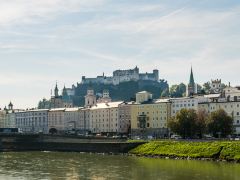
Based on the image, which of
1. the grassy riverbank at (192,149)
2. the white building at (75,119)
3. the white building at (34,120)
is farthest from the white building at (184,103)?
the white building at (34,120)

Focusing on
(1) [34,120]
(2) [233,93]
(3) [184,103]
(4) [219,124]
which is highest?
(2) [233,93]

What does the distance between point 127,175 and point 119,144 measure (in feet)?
135

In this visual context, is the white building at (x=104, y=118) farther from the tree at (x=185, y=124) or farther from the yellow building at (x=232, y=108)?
the tree at (x=185, y=124)

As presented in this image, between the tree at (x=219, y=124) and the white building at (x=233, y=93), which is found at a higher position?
the white building at (x=233, y=93)

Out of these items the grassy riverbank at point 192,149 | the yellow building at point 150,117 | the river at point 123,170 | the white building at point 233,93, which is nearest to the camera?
the river at point 123,170

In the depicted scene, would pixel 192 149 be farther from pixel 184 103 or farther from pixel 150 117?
pixel 150 117

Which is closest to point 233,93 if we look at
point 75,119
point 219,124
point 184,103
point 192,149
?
point 184,103

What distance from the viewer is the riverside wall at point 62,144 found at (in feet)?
332

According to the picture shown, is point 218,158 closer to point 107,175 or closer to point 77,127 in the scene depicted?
point 107,175

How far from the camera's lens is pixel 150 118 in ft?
457

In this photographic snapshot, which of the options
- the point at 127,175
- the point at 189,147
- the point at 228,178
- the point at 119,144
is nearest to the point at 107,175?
the point at 127,175

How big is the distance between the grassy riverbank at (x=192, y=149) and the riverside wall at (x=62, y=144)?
5219 millimetres

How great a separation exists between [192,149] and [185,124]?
14679 millimetres

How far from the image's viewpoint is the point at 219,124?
319 ft
